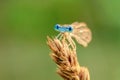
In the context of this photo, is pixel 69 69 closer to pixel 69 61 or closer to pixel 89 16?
pixel 69 61

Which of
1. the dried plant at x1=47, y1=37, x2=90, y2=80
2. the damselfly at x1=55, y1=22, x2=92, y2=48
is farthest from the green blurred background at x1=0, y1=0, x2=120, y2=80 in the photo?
the dried plant at x1=47, y1=37, x2=90, y2=80

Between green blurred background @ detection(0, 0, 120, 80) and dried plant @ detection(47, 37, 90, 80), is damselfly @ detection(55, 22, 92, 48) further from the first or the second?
green blurred background @ detection(0, 0, 120, 80)

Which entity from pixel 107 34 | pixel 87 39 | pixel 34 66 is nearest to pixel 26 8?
pixel 34 66

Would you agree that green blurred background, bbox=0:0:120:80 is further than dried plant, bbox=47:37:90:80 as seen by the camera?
Yes

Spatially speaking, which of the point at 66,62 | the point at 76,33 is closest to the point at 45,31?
the point at 76,33

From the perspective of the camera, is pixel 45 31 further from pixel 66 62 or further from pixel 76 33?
pixel 66 62

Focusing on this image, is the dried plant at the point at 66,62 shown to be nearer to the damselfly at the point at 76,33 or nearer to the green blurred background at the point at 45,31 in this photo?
the damselfly at the point at 76,33
